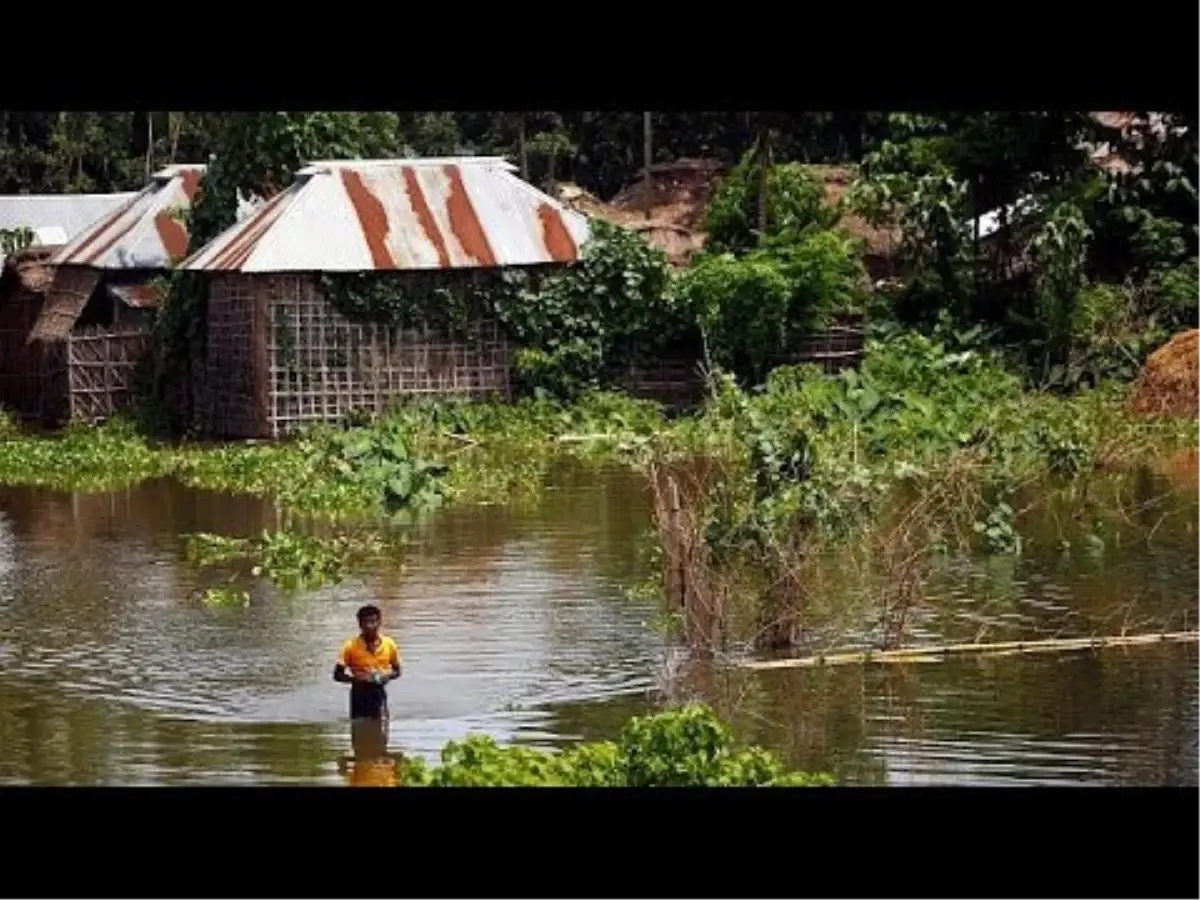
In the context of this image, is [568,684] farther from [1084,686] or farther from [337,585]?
[337,585]

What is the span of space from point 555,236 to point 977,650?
1157 cm

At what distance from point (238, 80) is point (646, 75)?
1.97 feet

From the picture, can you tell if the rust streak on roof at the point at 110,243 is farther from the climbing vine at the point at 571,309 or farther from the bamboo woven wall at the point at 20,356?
the climbing vine at the point at 571,309

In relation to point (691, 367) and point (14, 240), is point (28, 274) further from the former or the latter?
point (691, 367)

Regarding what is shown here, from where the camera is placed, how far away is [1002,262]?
25.2 m

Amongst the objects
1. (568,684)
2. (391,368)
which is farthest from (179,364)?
(568,684)

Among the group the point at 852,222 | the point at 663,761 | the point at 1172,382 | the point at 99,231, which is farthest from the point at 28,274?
the point at 663,761

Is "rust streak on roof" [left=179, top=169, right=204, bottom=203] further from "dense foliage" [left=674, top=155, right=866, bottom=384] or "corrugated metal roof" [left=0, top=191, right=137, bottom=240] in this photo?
"corrugated metal roof" [left=0, top=191, right=137, bottom=240]

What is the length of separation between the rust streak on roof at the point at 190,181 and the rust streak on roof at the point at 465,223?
3854mm

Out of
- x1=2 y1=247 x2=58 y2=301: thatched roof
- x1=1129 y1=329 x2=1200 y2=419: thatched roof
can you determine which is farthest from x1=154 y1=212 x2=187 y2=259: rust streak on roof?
x1=1129 y1=329 x2=1200 y2=419: thatched roof

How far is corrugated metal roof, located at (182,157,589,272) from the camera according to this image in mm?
21500

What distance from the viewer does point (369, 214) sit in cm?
2202

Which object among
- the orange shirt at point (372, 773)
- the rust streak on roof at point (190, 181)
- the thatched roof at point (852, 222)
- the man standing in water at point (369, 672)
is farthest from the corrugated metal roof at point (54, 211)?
the orange shirt at point (372, 773)

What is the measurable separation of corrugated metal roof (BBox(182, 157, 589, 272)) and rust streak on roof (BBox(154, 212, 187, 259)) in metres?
1.82
